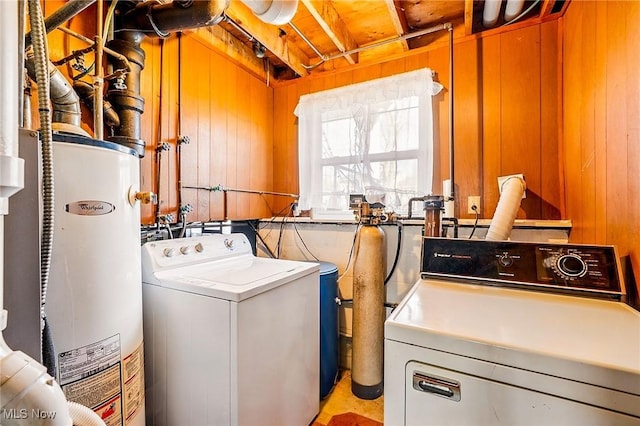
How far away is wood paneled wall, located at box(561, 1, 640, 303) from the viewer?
0.90 m

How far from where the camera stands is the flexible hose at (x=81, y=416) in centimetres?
60

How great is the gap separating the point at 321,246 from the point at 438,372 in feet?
5.49

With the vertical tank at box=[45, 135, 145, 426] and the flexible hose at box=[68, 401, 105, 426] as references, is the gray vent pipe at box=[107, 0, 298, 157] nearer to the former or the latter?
the vertical tank at box=[45, 135, 145, 426]

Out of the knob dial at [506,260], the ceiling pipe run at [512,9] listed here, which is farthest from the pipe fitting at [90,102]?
the ceiling pipe run at [512,9]

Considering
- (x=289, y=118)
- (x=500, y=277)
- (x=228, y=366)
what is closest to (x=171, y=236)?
(x=228, y=366)

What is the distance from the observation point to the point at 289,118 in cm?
263

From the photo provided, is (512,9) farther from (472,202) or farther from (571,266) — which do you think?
(571,266)

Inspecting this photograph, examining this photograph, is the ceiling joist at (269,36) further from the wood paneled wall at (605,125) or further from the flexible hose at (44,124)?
the wood paneled wall at (605,125)

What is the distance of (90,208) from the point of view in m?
1.05

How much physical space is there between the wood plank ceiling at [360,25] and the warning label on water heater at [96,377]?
1833 millimetres

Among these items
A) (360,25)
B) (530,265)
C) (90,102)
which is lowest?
(530,265)

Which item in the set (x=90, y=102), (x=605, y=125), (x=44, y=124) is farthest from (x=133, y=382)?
(x=605, y=125)

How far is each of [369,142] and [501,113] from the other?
0.89 metres

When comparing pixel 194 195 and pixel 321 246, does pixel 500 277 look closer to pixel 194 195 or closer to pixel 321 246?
pixel 321 246
